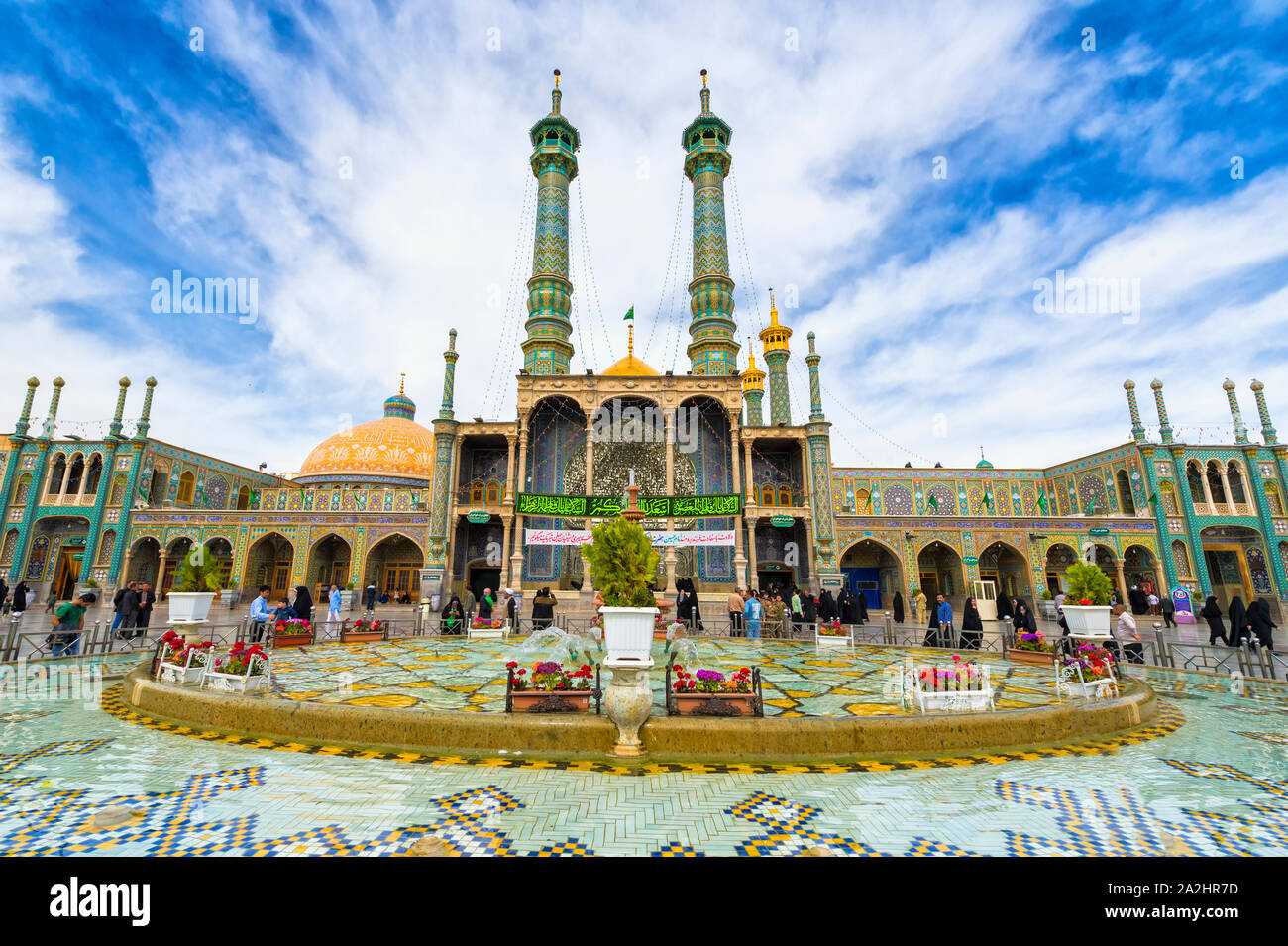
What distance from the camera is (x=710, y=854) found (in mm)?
2719

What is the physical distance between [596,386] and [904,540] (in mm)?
14286

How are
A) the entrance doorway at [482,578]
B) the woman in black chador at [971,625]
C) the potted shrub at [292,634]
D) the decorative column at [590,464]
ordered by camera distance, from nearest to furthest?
the potted shrub at [292,634] < the woman in black chador at [971,625] < the decorative column at [590,464] < the entrance doorway at [482,578]

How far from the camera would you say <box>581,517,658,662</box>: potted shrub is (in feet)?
15.2

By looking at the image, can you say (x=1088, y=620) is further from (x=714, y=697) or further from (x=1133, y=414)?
(x=1133, y=414)

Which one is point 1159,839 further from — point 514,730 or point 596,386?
point 596,386

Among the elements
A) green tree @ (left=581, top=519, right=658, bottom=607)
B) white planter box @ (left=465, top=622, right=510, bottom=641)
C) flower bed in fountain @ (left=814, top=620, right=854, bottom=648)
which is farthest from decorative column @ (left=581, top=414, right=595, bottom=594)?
green tree @ (left=581, top=519, right=658, bottom=607)

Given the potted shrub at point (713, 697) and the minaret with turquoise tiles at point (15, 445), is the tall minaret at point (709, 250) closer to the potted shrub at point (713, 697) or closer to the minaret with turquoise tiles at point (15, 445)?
→ the potted shrub at point (713, 697)

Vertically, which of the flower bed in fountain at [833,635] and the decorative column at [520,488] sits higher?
the decorative column at [520,488]

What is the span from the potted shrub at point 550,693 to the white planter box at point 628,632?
0.88m

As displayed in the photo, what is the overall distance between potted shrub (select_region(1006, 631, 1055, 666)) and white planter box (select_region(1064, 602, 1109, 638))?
962 millimetres

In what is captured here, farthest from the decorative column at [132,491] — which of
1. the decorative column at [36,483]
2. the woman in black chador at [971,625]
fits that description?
the woman in black chador at [971,625]

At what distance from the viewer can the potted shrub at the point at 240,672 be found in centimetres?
612

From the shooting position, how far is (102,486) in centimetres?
2489

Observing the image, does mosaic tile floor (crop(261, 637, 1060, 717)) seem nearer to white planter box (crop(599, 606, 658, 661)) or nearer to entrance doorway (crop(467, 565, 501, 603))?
white planter box (crop(599, 606, 658, 661))
